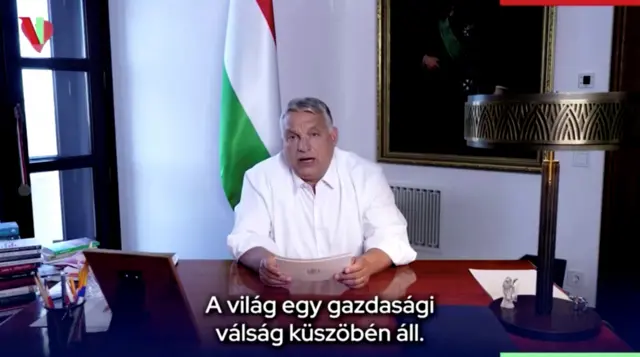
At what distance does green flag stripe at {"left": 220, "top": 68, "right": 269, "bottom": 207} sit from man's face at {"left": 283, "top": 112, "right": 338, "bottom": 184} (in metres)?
0.77

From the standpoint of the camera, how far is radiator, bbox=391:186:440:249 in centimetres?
269

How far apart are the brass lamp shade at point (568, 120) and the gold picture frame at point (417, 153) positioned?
1.57 m

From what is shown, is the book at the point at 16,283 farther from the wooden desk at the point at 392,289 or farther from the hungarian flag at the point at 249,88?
the hungarian flag at the point at 249,88

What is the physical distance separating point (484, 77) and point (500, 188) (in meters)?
0.51

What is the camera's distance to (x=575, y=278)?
2414 millimetres

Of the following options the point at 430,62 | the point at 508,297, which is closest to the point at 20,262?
the point at 508,297

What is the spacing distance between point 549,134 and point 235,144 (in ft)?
5.64

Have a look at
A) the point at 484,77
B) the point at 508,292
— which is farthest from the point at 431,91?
the point at 508,292

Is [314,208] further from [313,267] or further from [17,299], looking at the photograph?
[17,299]

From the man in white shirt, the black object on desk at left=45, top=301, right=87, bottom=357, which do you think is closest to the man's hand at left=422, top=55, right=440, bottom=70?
the man in white shirt

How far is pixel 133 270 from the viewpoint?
0.98m

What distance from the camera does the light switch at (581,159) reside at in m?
2.32

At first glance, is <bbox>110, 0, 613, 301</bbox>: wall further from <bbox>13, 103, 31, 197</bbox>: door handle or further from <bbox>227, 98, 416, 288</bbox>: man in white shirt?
<bbox>227, 98, 416, 288</bbox>: man in white shirt

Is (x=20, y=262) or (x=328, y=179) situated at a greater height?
(x=328, y=179)
